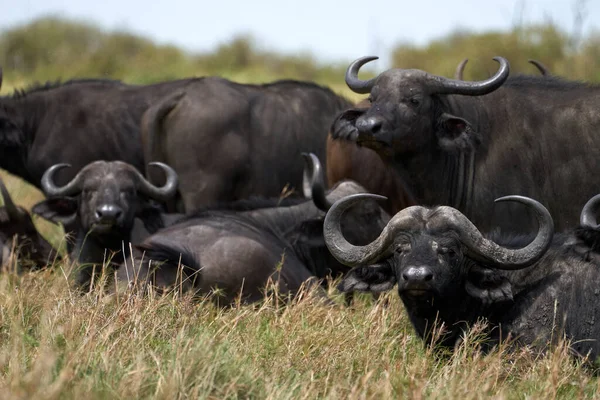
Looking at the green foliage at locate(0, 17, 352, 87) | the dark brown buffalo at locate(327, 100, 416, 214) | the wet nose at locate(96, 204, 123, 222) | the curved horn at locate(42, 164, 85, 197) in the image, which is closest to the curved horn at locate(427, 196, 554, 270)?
the dark brown buffalo at locate(327, 100, 416, 214)

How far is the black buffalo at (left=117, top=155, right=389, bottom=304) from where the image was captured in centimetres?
705

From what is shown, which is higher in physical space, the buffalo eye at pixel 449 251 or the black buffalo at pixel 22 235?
the buffalo eye at pixel 449 251

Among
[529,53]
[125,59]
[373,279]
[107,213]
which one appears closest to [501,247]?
[373,279]

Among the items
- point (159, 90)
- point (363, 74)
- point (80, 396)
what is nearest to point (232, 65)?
point (363, 74)

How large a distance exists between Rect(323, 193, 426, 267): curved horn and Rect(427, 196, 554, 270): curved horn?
0.14m

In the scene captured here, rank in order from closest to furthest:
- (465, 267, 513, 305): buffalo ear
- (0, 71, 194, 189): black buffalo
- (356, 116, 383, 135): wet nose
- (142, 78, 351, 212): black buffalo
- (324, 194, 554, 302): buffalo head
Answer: (324, 194, 554, 302): buffalo head
(465, 267, 513, 305): buffalo ear
(356, 116, 383, 135): wet nose
(142, 78, 351, 212): black buffalo
(0, 71, 194, 189): black buffalo

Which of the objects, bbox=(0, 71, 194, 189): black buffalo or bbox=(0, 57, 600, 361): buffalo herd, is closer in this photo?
bbox=(0, 57, 600, 361): buffalo herd

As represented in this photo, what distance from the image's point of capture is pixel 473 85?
718 centimetres

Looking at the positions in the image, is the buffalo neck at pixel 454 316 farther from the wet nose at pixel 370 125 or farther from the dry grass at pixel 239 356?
the wet nose at pixel 370 125

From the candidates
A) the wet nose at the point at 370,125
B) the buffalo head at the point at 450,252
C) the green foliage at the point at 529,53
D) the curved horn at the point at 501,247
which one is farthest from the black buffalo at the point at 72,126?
the green foliage at the point at 529,53

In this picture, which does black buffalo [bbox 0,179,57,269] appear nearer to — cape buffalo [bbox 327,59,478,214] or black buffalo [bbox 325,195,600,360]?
cape buffalo [bbox 327,59,478,214]

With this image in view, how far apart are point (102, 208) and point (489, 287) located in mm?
3440

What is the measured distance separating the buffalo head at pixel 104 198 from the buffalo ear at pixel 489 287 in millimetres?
3297

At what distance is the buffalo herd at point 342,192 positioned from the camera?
5719 mm
